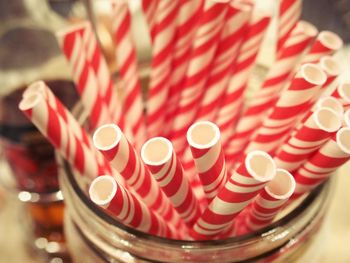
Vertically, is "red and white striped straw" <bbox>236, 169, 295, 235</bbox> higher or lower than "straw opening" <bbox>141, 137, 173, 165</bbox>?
lower

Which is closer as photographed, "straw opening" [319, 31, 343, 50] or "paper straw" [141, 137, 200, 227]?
"paper straw" [141, 137, 200, 227]

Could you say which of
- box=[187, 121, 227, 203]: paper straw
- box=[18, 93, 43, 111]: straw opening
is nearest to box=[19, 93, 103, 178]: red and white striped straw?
box=[18, 93, 43, 111]: straw opening

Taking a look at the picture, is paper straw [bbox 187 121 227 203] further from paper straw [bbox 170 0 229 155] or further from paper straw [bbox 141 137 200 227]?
paper straw [bbox 170 0 229 155]

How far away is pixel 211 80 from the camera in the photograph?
1.57ft

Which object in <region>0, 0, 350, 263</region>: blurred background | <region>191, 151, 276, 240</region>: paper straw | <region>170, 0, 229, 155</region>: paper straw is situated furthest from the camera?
<region>0, 0, 350, 263</region>: blurred background

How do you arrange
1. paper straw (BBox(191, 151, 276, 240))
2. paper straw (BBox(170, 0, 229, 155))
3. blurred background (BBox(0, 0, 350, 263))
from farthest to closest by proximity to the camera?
blurred background (BBox(0, 0, 350, 263)) < paper straw (BBox(170, 0, 229, 155)) < paper straw (BBox(191, 151, 276, 240))

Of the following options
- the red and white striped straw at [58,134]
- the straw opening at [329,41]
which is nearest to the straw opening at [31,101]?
the red and white striped straw at [58,134]

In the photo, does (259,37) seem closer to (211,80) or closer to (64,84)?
(211,80)

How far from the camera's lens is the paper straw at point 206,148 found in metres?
0.32

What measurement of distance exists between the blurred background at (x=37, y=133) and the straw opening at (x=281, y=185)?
167 mm

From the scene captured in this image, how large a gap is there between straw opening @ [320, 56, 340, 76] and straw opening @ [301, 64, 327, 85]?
0.03 metres

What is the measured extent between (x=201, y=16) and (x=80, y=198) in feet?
0.57

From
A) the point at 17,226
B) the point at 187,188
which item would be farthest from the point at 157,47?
the point at 17,226

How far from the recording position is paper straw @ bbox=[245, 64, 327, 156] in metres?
0.39
